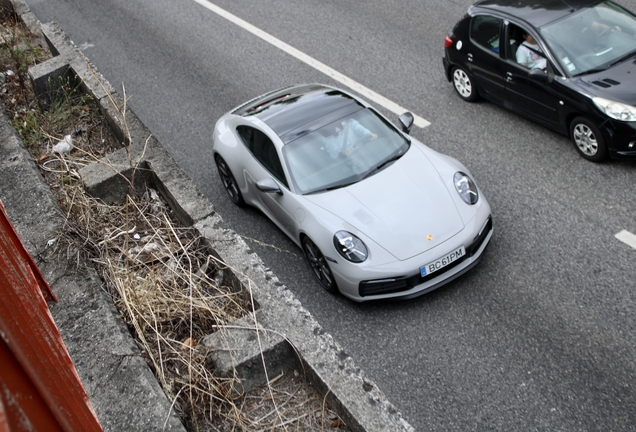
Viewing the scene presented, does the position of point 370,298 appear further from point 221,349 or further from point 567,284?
point 221,349

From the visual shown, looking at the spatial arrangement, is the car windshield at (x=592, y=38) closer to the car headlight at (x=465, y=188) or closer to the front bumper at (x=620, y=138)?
the front bumper at (x=620, y=138)

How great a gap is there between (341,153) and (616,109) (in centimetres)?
321

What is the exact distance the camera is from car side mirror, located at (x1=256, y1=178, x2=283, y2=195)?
705 cm

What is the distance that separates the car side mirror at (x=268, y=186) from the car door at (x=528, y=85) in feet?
12.2

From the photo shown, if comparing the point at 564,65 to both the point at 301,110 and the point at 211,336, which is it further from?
the point at 211,336

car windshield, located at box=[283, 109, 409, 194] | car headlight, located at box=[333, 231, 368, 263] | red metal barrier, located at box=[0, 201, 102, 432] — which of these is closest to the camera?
red metal barrier, located at box=[0, 201, 102, 432]

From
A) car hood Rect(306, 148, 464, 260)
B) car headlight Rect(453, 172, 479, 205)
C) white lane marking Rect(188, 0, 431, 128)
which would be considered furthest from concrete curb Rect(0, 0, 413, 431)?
white lane marking Rect(188, 0, 431, 128)

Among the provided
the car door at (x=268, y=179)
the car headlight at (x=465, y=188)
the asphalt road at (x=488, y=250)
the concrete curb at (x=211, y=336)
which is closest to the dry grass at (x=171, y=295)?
the concrete curb at (x=211, y=336)

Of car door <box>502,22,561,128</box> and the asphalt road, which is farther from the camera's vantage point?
car door <box>502,22,561,128</box>

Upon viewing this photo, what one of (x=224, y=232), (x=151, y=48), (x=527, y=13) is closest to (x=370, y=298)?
(x=224, y=232)

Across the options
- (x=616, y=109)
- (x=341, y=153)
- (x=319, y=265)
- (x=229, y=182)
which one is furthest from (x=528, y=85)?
(x=229, y=182)

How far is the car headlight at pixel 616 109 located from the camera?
7.39 metres

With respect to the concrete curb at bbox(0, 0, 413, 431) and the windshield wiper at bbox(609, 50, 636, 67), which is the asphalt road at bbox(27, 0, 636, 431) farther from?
the windshield wiper at bbox(609, 50, 636, 67)

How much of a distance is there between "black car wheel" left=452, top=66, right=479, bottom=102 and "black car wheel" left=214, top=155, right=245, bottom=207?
3814 millimetres
